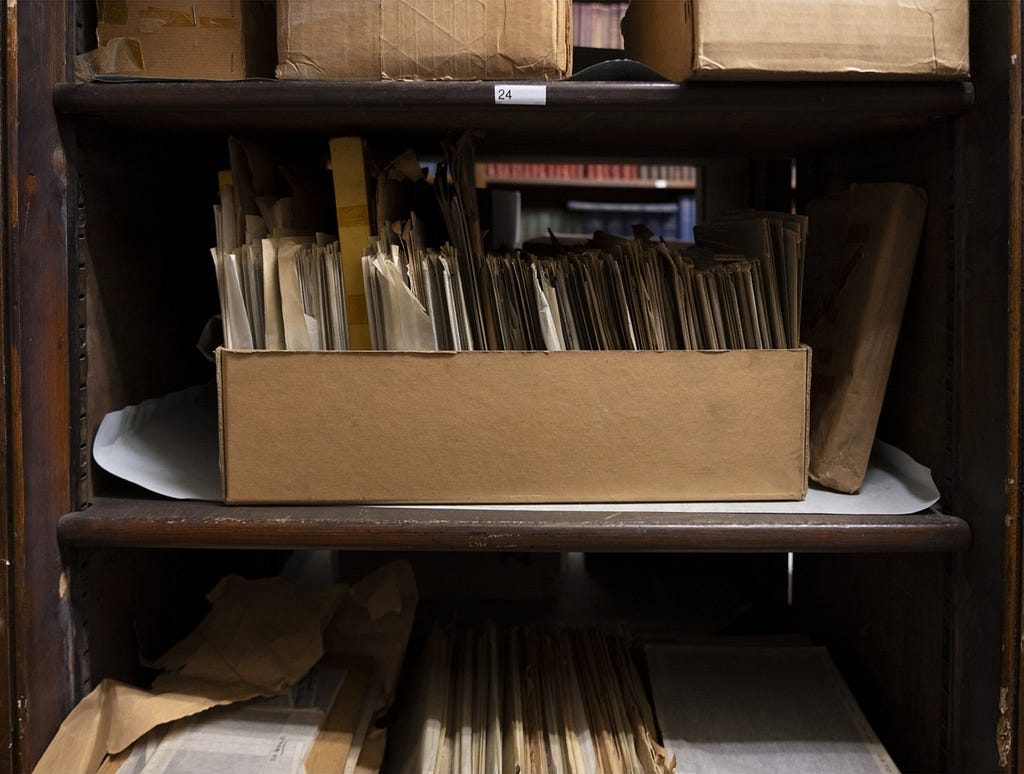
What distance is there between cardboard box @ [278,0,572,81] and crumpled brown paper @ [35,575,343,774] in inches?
28.6

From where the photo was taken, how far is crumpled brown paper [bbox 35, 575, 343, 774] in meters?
0.89

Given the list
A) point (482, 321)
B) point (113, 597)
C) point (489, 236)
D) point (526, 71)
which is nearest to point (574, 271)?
point (482, 321)

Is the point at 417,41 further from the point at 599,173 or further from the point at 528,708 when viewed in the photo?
the point at 599,173

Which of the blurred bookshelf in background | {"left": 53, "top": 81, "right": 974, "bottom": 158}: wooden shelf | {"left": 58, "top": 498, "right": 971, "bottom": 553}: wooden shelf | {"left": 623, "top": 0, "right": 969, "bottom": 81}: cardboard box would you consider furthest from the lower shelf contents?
the blurred bookshelf in background

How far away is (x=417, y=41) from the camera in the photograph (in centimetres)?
86

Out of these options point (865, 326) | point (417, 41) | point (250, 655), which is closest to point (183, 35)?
point (417, 41)

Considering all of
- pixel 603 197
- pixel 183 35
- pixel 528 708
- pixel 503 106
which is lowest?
pixel 528 708

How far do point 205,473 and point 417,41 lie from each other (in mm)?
581

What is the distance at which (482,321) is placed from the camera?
3.09ft

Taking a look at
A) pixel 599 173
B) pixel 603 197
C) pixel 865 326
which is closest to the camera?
pixel 865 326

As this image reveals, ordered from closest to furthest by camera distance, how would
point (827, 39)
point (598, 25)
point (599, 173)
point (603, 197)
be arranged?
point (827, 39) < point (598, 25) < point (599, 173) < point (603, 197)

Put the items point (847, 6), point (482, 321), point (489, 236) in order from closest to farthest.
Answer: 1. point (847, 6)
2. point (482, 321)
3. point (489, 236)

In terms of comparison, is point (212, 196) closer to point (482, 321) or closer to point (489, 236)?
point (489, 236)

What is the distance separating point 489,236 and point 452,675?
68cm
